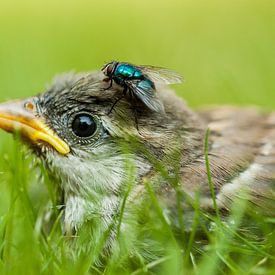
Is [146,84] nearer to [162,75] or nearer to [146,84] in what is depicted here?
[146,84]

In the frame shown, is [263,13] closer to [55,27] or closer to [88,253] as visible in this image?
[55,27]

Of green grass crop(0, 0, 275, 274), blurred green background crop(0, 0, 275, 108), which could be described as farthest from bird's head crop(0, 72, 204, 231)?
blurred green background crop(0, 0, 275, 108)

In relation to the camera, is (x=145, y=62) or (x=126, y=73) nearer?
(x=126, y=73)

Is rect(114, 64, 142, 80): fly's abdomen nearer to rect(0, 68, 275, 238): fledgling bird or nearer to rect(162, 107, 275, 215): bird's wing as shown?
rect(0, 68, 275, 238): fledgling bird

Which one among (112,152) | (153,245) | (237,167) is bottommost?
(153,245)

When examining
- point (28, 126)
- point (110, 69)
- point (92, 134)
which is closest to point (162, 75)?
point (110, 69)

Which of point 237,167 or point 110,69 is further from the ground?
point 110,69
